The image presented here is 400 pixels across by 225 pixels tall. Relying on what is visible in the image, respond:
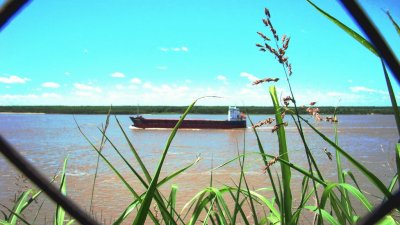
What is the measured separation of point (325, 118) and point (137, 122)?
39720 millimetres

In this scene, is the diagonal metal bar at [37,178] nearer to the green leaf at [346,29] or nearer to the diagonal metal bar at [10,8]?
the diagonal metal bar at [10,8]


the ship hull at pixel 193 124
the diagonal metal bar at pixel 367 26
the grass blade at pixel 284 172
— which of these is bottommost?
the ship hull at pixel 193 124

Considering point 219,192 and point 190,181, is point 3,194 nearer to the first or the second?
point 190,181

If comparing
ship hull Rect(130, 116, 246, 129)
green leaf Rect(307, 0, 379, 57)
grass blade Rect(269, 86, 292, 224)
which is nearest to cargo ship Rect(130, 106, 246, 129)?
ship hull Rect(130, 116, 246, 129)

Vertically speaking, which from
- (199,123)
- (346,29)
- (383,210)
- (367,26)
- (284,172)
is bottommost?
(199,123)

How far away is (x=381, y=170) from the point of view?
14781 millimetres

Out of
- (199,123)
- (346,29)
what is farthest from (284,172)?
(199,123)

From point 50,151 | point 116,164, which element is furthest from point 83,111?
point 116,164

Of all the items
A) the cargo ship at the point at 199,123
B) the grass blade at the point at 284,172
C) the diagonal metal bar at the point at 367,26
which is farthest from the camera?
the cargo ship at the point at 199,123

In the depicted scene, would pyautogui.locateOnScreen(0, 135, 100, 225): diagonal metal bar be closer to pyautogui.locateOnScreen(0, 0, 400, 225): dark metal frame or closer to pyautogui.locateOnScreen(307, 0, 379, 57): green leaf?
pyautogui.locateOnScreen(0, 0, 400, 225): dark metal frame

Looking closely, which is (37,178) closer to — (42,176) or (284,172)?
(42,176)

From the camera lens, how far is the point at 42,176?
0.89 ft

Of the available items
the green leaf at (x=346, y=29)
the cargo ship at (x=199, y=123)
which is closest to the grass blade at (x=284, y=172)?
the green leaf at (x=346, y=29)

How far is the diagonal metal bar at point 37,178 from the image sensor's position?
0.26 meters
